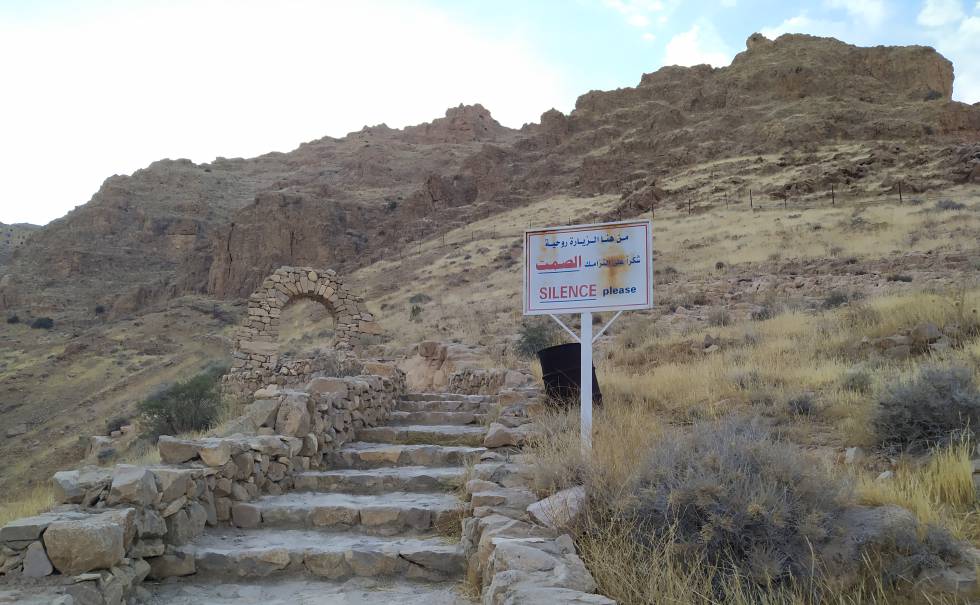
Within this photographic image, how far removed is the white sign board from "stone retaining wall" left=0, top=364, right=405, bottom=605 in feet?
9.03

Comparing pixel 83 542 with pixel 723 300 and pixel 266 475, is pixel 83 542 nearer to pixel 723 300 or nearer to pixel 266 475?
pixel 266 475

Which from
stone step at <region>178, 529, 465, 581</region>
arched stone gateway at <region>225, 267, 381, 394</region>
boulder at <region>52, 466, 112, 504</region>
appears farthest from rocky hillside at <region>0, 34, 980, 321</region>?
boulder at <region>52, 466, 112, 504</region>

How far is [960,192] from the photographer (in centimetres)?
2766

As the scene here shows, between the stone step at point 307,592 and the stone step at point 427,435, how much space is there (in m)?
3.21

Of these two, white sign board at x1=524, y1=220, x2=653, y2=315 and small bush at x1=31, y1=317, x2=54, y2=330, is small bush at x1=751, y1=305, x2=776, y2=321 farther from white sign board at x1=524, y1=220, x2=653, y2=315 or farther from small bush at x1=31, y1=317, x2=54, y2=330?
small bush at x1=31, y1=317, x2=54, y2=330

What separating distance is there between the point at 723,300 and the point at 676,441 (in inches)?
512

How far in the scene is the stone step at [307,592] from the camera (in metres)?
3.95

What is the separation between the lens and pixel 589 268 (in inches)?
232

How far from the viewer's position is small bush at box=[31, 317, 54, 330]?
42.4 meters

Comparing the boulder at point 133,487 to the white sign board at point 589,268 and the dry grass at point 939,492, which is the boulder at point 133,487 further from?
the dry grass at point 939,492

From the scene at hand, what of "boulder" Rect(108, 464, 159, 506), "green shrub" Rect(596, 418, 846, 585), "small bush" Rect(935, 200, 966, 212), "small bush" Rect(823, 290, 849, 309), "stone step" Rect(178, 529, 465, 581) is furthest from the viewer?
"small bush" Rect(935, 200, 966, 212)

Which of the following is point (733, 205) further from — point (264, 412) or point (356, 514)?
point (356, 514)

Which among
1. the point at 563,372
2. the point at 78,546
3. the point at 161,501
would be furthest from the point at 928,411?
the point at 78,546

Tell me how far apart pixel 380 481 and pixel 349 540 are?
4.09ft
